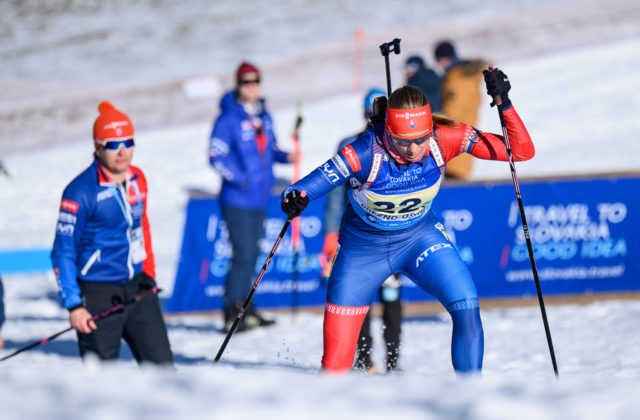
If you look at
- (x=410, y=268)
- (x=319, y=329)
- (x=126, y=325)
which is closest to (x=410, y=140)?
→ (x=410, y=268)

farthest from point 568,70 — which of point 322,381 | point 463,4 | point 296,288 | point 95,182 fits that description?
point 322,381

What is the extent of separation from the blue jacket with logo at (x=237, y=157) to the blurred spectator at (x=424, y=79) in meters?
2.45

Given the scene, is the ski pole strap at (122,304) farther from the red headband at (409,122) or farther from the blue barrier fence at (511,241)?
the blue barrier fence at (511,241)

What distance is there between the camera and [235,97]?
8.06 m

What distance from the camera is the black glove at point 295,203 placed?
4875 mm

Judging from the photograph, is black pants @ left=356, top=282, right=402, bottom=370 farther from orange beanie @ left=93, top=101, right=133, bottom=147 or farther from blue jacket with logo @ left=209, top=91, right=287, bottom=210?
orange beanie @ left=93, top=101, right=133, bottom=147

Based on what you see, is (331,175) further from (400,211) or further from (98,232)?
(98,232)

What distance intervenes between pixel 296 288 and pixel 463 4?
19796mm

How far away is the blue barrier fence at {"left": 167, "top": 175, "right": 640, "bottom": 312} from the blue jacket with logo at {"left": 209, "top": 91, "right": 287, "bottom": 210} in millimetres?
786

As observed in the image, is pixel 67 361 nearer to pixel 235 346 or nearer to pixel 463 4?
pixel 235 346

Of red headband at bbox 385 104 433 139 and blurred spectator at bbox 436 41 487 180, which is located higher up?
blurred spectator at bbox 436 41 487 180

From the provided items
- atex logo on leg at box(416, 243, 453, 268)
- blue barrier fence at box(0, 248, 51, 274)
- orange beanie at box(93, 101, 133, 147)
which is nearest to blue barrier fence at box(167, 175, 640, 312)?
blue barrier fence at box(0, 248, 51, 274)

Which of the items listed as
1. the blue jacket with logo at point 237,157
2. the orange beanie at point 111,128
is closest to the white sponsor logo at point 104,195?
the orange beanie at point 111,128

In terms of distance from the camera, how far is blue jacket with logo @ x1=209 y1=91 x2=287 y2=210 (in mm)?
7980
